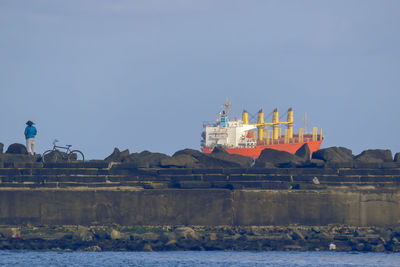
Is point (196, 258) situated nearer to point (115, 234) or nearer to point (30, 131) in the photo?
point (115, 234)

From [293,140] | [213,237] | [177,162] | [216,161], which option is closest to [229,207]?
[213,237]

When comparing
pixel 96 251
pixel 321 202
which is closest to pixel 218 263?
pixel 96 251

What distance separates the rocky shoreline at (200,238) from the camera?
31.4 metres

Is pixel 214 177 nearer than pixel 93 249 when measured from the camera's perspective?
No

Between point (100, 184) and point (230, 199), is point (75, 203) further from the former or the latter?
point (230, 199)

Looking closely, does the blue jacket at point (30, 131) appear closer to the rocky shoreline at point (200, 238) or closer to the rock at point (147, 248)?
the rocky shoreline at point (200, 238)

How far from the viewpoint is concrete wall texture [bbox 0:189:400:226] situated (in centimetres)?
3422

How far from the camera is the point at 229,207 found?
34.2 metres

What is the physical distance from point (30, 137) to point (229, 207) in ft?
33.9

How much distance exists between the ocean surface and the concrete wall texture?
141 inches

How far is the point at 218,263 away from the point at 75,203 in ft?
27.8

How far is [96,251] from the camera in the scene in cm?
3103

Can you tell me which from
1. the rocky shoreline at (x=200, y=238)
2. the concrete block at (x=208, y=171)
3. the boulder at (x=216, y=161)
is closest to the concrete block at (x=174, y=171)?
the concrete block at (x=208, y=171)

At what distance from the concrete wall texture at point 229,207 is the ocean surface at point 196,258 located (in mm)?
3589
